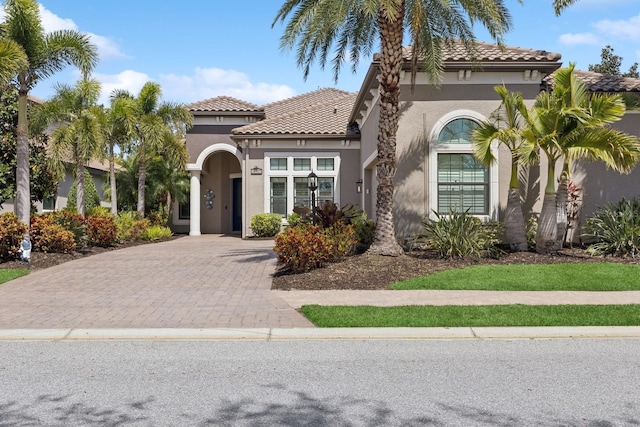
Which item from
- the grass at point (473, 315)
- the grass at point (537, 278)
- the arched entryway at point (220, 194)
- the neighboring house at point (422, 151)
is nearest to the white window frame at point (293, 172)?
the neighboring house at point (422, 151)

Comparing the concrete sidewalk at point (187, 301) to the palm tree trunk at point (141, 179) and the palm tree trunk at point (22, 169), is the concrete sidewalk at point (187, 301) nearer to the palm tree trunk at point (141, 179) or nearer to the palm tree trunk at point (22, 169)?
the palm tree trunk at point (22, 169)

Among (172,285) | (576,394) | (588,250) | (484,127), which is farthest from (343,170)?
(576,394)

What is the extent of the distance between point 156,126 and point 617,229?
16655 millimetres

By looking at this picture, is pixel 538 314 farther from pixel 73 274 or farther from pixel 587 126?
pixel 73 274

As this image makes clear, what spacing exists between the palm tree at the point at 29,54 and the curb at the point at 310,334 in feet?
28.7

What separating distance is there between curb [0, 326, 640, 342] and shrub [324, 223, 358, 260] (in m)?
5.32

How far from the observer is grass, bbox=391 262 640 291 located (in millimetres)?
11039

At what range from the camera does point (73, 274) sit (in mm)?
13109

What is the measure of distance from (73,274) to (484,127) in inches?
405

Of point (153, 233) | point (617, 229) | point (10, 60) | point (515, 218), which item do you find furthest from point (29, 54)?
point (617, 229)

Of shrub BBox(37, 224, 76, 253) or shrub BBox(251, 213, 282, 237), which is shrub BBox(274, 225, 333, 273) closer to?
shrub BBox(37, 224, 76, 253)

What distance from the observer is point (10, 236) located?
14.4m

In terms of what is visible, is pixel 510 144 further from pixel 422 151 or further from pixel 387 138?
pixel 387 138

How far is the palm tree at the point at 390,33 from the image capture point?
12430 mm
